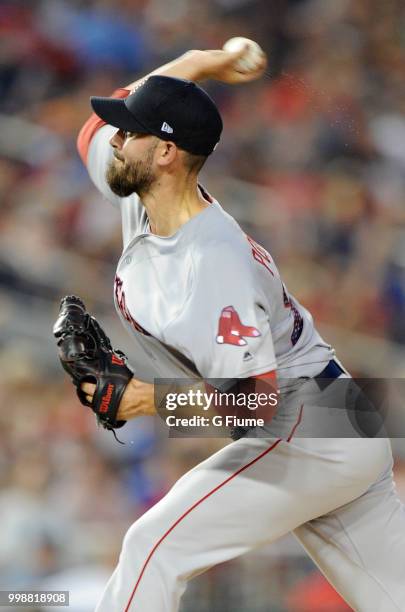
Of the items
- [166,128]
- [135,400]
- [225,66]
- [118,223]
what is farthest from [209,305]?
[118,223]

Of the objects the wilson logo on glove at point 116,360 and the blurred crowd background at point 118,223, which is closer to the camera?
the wilson logo on glove at point 116,360

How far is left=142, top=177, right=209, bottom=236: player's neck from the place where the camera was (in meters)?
1.95

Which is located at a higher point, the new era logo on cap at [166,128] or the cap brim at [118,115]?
the cap brim at [118,115]

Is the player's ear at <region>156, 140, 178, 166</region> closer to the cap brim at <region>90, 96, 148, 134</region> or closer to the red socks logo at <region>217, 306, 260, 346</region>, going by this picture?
the cap brim at <region>90, 96, 148, 134</region>

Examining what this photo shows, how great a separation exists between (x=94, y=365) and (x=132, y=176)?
1.29ft

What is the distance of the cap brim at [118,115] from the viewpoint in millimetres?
1951

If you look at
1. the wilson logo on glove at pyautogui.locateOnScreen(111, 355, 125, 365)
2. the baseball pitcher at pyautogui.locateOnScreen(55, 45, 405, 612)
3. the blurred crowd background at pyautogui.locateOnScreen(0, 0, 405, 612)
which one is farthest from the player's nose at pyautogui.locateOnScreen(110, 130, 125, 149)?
the blurred crowd background at pyautogui.locateOnScreen(0, 0, 405, 612)

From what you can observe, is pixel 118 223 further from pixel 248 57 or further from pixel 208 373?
pixel 208 373

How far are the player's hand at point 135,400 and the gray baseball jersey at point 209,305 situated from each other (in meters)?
0.10

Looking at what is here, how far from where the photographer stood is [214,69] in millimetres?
2244

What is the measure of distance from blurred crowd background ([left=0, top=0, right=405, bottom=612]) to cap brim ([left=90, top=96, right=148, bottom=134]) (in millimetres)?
1512

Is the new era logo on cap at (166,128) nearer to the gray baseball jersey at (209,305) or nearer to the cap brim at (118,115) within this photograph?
the cap brim at (118,115)

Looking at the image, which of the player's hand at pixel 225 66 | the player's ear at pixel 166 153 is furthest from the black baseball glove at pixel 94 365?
the player's hand at pixel 225 66

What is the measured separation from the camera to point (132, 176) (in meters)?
1.96
